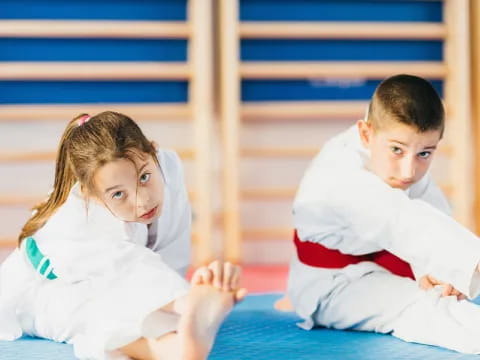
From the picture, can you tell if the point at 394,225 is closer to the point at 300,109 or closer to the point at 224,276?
the point at 224,276

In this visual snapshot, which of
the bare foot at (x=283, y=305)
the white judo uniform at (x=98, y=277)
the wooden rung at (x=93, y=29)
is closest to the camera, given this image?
the white judo uniform at (x=98, y=277)

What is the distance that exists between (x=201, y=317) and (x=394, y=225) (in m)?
0.51

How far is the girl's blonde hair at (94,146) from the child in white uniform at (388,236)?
434 millimetres

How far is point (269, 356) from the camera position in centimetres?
150

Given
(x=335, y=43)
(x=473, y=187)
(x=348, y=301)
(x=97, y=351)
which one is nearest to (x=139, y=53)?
(x=335, y=43)

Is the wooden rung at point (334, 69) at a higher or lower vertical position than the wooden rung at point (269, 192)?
higher

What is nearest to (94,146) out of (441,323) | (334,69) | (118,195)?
(118,195)

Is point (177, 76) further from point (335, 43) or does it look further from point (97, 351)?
point (97, 351)

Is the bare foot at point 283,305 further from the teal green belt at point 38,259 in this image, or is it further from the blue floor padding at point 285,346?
the teal green belt at point 38,259

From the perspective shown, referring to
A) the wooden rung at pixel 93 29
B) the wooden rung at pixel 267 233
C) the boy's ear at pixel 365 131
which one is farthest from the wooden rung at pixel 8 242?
the boy's ear at pixel 365 131

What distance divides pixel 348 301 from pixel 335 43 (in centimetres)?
171

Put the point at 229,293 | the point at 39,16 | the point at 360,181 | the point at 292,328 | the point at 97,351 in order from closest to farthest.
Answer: the point at 229,293 < the point at 97,351 < the point at 360,181 < the point at 292,328 < the point at 39,16

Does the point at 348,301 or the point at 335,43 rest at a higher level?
the point at 335,43

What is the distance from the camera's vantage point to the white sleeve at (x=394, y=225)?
148cm
